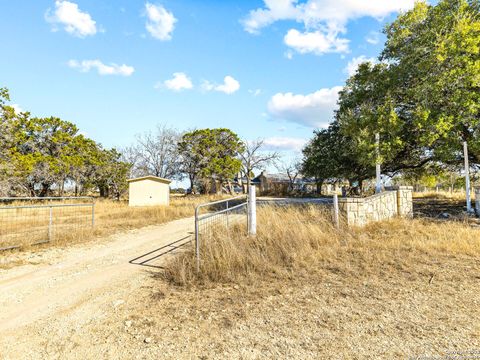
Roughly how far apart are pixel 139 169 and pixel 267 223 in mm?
30064

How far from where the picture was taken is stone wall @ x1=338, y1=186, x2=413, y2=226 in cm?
835

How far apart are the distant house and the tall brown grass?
16.4 m

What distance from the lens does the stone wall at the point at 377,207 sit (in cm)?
835

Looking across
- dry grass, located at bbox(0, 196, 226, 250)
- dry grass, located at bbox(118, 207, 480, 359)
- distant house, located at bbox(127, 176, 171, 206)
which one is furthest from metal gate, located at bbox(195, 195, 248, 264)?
distant house, located at bbox(127, 176, 171, 206)

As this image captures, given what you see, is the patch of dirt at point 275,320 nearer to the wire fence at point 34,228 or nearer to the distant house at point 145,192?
the wire fence at point 34,228

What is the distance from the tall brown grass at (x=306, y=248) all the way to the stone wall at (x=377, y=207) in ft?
1.53

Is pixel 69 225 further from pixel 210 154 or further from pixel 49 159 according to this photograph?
pixel 210 154

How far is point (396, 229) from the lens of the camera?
26.3 ft

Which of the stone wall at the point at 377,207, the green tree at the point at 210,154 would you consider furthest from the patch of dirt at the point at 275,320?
the green tree at the point at 210,154

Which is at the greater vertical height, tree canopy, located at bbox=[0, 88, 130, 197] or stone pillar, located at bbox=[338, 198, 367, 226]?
tree canopy, located at bbox=[0, 88, 130, 197]

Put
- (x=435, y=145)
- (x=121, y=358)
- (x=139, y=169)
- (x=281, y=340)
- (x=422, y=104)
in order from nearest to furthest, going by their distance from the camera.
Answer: (x=121, y=358)
(x=281, y=340)
(x=422, y=104)
(x=435, y=145)
(x=139, y=169)

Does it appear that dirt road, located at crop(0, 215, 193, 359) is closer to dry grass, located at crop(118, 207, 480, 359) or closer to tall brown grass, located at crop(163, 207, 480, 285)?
dry grass, located at crop(118, 207, 480, 359)

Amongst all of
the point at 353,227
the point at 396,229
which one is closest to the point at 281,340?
the point at 353,227

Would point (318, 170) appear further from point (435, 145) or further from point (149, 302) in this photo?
point (149, 302)
